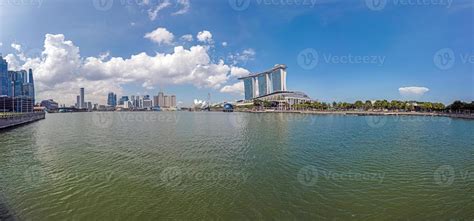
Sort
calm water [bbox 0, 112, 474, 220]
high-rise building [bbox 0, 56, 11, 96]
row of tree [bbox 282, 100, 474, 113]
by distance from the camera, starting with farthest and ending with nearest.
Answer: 1. high-rise building [bbox 0, 56, 11, 96]
2. row of tree [bbox 282, 100, 474, 113]
3. calm water [bbox 0, 112, 474, 220]

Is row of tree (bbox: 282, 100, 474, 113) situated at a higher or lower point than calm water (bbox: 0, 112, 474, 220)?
higher

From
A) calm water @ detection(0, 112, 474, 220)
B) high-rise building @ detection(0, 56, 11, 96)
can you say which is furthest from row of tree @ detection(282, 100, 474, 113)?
high-rise building @ detection(0, 56, 11, 96)

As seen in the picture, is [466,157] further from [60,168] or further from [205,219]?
[60,168]

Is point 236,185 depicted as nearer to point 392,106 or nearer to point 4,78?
point 392,106

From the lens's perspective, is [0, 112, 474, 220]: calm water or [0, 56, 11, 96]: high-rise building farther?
[0, 56, 11, 96]: high-rise building

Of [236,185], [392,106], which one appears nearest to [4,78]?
[236,185]

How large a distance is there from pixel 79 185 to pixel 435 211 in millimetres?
15501

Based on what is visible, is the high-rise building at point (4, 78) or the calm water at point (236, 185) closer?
the calm water at point (236, 185)

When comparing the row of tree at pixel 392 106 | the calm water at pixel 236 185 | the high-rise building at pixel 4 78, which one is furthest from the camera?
the high-rise building at pixel 4 78

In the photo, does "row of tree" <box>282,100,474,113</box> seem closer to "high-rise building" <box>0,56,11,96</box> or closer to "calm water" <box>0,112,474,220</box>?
"calm water" <box>0,112,474,220</box>

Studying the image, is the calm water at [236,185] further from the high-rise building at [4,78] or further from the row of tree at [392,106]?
the high-rise building at [4,78]

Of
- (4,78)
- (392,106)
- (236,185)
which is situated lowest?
(236,185)

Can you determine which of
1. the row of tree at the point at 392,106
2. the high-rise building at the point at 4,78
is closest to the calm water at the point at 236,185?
the row of tree at the point at 392,106

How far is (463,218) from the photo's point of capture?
8961mm
